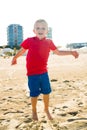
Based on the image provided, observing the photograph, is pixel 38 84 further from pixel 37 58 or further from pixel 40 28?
pixel 40 28

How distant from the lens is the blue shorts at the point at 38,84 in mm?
4910

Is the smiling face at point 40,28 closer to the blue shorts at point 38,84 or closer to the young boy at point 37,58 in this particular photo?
the young boy at point 37,58

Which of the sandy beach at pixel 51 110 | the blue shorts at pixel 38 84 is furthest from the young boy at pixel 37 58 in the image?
the sandy beach at pixel 51 110

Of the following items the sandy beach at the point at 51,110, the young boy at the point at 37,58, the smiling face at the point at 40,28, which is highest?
the smiling face at the point at 40,28

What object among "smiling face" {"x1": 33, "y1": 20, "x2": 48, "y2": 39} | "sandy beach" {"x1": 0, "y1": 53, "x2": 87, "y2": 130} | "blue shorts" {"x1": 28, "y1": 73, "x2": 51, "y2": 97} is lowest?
"sandy beach" {"x1": 0, "y1": 53, "x2": 87, "y2": 130}

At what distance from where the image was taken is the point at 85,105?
5.71 meters

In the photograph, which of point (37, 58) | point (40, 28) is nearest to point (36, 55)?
point (37, 58)

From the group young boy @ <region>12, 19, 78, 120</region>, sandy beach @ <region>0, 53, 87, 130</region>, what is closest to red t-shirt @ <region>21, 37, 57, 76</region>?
young boy @ <region>12, 19, 78, 120</region>

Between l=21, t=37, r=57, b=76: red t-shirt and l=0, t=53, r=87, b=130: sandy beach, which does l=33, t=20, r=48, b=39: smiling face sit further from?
l=0, t=53, r=87, b=130: sandy beach

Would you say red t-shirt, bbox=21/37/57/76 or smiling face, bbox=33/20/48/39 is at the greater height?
smiling face, bbox=33/20/48/39

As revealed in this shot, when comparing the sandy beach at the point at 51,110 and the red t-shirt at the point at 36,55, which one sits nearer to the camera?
the sandy beach at the point at 51,110

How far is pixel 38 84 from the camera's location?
4934 millimetres

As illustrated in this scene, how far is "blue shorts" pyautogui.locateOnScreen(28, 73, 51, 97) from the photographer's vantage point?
491 cm

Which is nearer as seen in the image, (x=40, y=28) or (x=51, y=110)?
(x=40, y=28)
